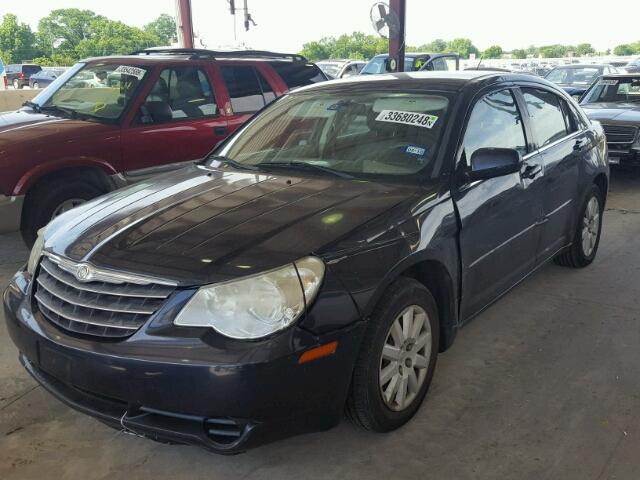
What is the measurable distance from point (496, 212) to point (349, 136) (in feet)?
3.00

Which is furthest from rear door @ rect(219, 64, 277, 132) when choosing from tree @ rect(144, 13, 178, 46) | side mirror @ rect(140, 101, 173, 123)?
tree @ rect(144, 13, 178, 46)

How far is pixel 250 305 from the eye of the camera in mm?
2326

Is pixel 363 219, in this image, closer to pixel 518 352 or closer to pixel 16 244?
pixel 518 352

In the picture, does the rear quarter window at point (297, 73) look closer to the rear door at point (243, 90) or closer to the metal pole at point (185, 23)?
the rear door at point (243, 90)

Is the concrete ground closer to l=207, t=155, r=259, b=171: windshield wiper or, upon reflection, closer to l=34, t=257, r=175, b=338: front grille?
l=34, t=257, r=175, b=338: front grille

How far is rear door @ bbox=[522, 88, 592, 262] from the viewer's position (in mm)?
4074

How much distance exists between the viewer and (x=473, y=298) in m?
3.37

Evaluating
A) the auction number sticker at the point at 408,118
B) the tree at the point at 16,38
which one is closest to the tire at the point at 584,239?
the auction number sticker at the point at 408,118

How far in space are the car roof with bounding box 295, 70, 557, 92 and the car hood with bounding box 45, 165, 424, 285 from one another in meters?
0.86

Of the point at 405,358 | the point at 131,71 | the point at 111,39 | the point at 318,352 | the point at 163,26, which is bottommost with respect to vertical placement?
the point at 405,358

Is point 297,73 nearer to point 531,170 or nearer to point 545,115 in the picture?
point 545,115

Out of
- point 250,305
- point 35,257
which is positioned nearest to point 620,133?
point 250,305

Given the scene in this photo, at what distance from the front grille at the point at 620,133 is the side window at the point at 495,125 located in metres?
5.54

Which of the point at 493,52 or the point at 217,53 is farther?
the point at 493,52
